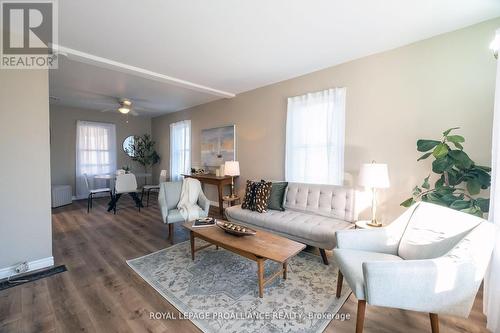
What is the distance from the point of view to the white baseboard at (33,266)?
2.20m

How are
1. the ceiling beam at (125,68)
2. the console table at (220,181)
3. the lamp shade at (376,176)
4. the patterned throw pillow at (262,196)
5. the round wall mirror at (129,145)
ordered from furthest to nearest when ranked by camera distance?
the round wall mirror at (129,145) → the console table at (220,181) → the patterned throw pillow at (262,196) → the ceiling beam at (125,68) → the lamp shade at (376,176)

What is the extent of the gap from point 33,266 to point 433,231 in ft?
12.6

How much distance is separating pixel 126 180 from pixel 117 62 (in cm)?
267

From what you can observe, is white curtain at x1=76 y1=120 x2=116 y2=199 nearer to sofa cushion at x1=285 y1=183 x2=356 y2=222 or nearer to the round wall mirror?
the round wall mirror

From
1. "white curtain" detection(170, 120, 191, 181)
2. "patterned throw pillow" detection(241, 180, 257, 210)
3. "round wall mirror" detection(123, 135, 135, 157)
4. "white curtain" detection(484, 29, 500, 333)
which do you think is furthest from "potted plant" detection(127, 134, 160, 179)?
"white curtain" detection(484, 29, 500, 333)

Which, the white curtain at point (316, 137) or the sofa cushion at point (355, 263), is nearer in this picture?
the sofa cushion at point (355, 263)

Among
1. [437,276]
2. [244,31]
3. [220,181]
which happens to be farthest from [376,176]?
[220,181]

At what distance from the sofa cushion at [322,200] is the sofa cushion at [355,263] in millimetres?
1025

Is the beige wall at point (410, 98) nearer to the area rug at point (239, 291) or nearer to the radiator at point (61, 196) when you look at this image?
the area rug at point (239, 291)

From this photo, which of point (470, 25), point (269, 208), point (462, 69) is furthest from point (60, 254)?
point (470, 25)

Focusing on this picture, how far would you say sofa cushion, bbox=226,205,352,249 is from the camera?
8.13 ft

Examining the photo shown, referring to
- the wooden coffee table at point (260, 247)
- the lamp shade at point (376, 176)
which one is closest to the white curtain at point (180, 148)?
the wooden coffee table at point (260, 247)

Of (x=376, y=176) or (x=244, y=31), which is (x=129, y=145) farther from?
(x=376, y=176)

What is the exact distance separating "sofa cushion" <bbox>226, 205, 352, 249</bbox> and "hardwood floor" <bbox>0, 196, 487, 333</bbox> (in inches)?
26.1
